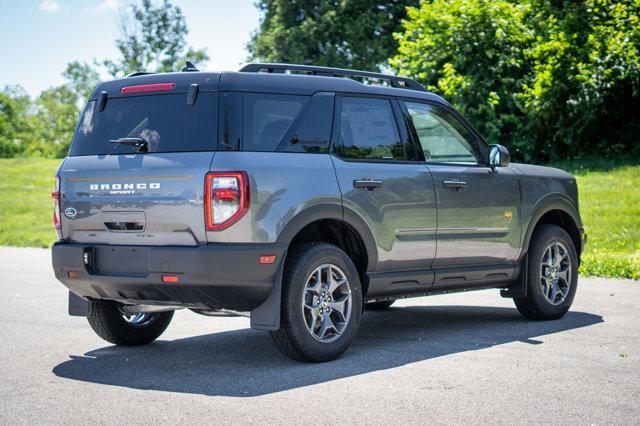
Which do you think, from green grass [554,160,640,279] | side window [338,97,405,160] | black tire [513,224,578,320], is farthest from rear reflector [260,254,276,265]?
green grass [554,160,640,279]

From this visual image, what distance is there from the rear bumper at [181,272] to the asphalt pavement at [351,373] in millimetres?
508

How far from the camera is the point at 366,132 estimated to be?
7383mm

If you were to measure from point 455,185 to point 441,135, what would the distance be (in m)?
0.53

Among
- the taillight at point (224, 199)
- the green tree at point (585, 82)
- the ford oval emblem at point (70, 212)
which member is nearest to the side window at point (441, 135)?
the taillight at point (224, 199)

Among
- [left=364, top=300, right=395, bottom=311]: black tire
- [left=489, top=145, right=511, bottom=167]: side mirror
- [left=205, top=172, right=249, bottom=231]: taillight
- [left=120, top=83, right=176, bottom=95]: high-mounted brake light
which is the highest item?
[left=120, top=83, right=176, bottom=95]: high-mounted brake light

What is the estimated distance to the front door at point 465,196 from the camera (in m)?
7.84

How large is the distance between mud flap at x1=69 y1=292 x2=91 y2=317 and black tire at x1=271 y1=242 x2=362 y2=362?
150 centimetres

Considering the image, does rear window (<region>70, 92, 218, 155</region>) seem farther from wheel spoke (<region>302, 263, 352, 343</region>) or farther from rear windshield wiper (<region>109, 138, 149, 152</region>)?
wheel spoke (<region>302, 263, 352, 343</region>)

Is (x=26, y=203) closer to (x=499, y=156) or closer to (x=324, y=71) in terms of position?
(x=499, y=156)

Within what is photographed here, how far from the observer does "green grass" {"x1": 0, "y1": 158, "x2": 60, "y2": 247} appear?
23.5 meters

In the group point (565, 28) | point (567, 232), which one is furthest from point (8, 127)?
point (567, 232)

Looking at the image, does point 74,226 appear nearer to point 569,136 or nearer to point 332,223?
point 332,223

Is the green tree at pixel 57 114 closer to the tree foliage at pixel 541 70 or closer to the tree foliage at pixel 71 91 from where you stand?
the tree foliage at pixel 71 91

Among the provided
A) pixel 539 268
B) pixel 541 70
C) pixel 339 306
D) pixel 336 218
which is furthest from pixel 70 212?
pixel 541 70
